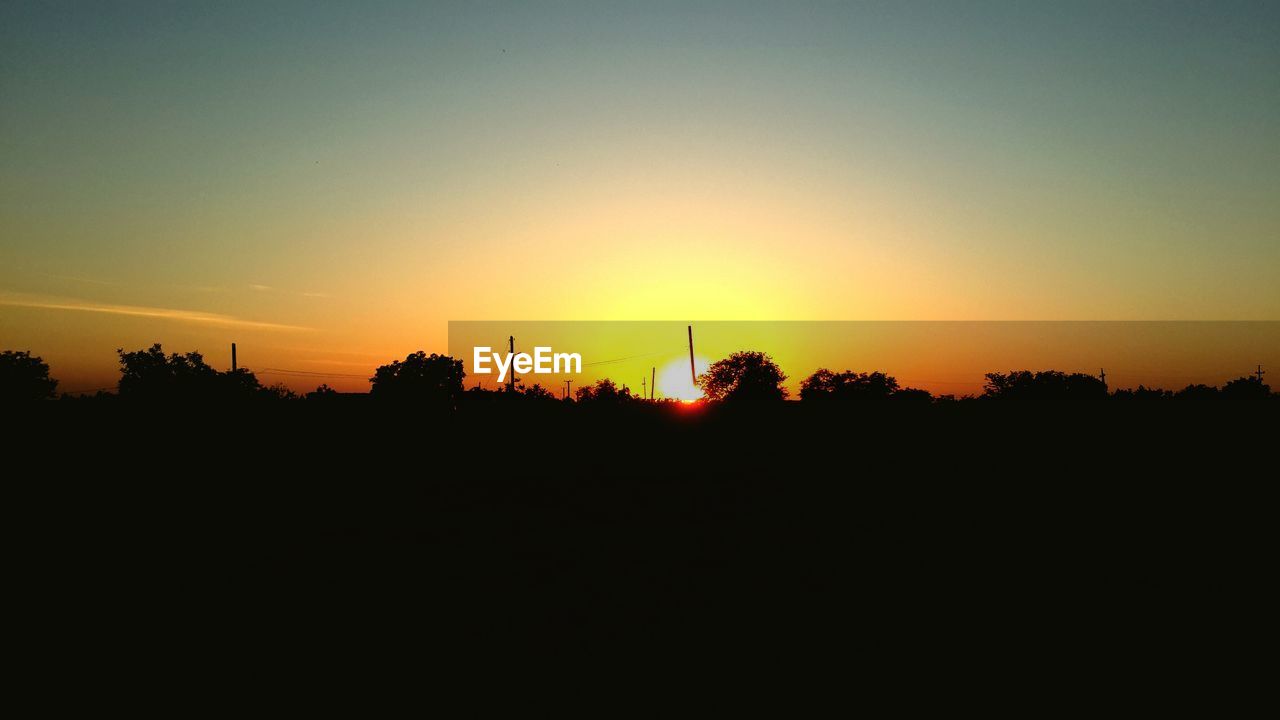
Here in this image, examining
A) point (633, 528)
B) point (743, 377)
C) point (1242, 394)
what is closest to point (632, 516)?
point (633, 528)

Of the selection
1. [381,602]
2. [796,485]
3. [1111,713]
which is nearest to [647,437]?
[796,485]

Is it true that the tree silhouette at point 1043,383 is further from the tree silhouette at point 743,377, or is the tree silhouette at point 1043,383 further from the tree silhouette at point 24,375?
the tree silhouette at point 24,375

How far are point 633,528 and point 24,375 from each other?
93.2 m

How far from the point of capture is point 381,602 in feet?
25.8

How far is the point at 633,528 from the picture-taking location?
10.8 meters

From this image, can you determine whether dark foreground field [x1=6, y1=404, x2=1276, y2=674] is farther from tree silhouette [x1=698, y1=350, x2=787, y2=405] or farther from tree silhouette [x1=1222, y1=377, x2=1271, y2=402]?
tree silhouette [x1=698, y1=350, x2=787, y2=405]

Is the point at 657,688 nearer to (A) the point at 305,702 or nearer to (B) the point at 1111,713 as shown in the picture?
(A) the point at 305,702

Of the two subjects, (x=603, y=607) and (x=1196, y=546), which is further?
(x=1196, y=546)

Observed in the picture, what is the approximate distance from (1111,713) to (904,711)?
5.80 feet

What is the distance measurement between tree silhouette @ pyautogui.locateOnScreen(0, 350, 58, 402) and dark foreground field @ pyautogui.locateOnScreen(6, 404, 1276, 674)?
261 feet

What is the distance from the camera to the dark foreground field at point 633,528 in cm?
734

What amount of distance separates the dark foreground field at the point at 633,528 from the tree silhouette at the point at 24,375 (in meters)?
79.6

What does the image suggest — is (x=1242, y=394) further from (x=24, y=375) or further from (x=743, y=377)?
(x=24, y=375)

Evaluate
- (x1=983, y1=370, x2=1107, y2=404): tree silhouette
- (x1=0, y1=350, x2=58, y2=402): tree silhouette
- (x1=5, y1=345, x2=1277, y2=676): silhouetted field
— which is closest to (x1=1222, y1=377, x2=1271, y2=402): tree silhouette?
(x1=5, y1=345, x2=1277, y2=676): silhouetted field
